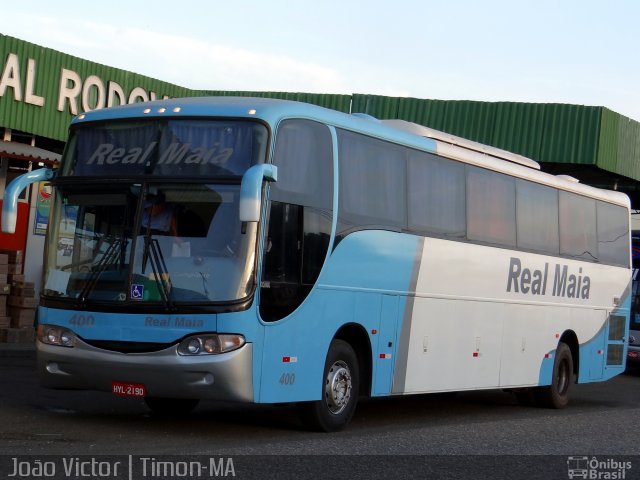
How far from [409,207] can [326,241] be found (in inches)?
72.9

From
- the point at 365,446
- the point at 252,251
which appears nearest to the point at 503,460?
the point at 365,446

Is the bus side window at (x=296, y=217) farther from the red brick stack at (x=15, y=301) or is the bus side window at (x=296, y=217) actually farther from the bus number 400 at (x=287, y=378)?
the red brick stack at (x=15, y=301)

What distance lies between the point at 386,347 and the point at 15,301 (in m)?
10.5

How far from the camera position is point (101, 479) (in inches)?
317

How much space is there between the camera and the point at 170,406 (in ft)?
43.1

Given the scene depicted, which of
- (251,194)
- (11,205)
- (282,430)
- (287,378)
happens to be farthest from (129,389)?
(251,194)

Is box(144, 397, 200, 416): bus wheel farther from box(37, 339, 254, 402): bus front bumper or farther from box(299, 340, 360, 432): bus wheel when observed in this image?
box(37, 339, 254, 402): bus front bumper

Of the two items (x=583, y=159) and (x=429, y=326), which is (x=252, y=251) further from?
(x=583, y=159)

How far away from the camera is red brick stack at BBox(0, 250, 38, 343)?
2100cm

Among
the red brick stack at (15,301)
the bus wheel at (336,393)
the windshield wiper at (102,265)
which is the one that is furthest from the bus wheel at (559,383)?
the red brick stack at (15,301)

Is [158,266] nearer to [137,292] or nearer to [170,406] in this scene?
[137,292]

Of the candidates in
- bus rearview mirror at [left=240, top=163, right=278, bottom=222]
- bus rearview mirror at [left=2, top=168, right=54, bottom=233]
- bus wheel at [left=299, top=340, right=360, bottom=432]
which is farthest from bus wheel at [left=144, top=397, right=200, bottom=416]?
bus rearview mirror at [left=240, top=163, right=278, bottom=222]

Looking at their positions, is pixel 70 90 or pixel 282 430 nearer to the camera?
pixel 282 430

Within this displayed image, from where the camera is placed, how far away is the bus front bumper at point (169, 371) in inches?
418
